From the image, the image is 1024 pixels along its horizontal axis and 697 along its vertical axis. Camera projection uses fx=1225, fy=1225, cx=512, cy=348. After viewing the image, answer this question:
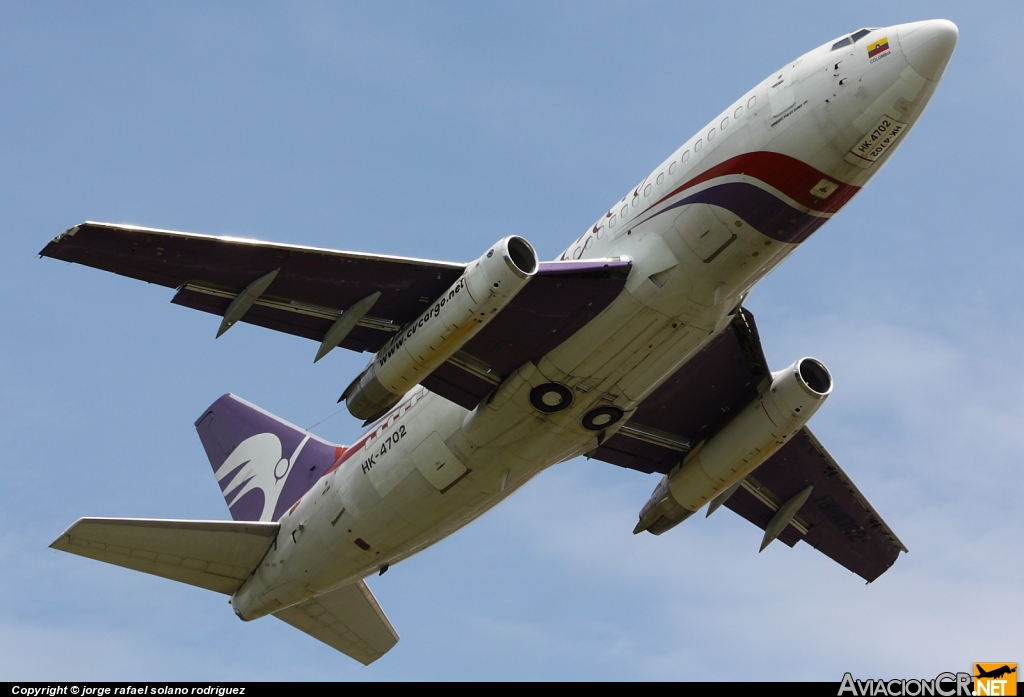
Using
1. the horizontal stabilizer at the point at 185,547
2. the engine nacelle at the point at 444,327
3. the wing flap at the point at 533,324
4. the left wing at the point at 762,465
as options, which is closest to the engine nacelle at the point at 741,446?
the left wing at the point at 762,465

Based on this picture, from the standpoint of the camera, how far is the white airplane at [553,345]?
78.2 ft

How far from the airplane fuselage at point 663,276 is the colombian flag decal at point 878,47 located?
0.03 metres

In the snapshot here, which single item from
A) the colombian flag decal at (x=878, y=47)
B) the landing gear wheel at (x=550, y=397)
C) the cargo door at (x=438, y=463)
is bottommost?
the cargo door at (x=438, y=463)

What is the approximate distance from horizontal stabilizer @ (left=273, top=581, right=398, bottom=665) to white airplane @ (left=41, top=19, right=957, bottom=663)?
0.06 meters

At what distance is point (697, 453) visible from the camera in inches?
1232

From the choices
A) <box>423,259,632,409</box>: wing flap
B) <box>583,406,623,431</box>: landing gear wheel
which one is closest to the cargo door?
<box>423,259,632,409</box>: wing flap

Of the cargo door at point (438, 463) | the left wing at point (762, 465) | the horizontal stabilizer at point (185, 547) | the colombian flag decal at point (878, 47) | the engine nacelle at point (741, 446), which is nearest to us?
the colombian flag decal at point (878, 47)

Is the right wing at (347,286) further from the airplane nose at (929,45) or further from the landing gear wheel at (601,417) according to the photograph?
the airplane nose at (929,45)

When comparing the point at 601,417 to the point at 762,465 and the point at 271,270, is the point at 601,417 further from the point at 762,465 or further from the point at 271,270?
the point at 762,465

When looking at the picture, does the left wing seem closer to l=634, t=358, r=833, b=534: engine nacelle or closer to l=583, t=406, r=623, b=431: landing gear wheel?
l=634, t=358, r=833, b=534: engine nacelle

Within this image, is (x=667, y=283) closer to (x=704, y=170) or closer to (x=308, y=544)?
(x=704, y=170)

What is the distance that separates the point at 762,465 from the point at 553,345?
1046 cm

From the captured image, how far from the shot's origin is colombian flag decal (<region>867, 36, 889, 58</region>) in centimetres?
2311

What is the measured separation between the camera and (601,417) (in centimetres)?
2728
